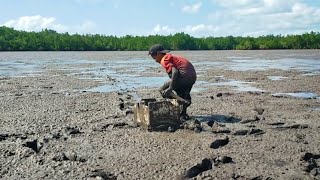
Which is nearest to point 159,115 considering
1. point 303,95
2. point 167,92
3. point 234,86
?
point 167,92

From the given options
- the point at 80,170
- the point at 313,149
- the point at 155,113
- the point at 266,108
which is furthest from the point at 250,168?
the point at 266,108

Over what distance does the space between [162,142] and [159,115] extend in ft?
3.41

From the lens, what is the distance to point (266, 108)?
11758 millimetres

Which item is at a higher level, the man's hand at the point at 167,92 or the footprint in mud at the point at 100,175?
the man's hand at the point at 167,92

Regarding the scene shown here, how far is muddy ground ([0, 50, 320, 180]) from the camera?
608cm

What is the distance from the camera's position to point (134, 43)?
104625 millimetres

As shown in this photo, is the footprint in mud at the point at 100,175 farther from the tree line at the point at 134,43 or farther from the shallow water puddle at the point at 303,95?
the tree line at the point at 134,43

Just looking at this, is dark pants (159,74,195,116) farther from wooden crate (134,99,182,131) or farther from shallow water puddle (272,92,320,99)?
shallow water puddle (272,92,320,99)

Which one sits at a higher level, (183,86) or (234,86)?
(183,86)

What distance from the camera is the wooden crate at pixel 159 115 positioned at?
28.5ft

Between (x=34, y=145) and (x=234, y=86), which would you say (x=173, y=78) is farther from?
(x=234, y=86)

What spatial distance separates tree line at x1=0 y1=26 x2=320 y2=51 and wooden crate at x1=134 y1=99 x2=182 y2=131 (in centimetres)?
8605

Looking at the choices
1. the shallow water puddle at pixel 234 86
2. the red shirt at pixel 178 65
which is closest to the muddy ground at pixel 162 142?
the red shirt at pixel 178 65

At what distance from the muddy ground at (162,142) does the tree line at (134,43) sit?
274 feet
